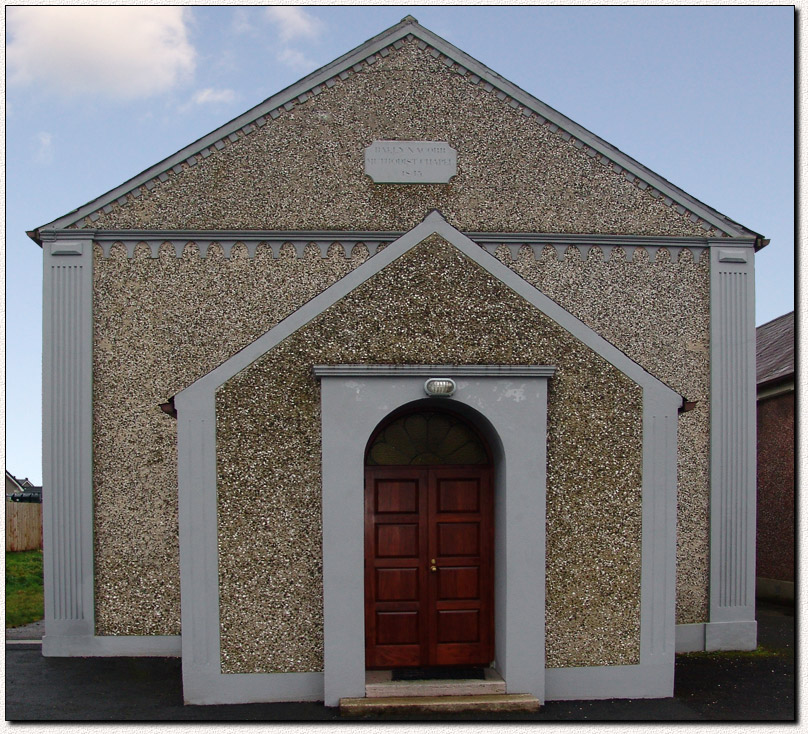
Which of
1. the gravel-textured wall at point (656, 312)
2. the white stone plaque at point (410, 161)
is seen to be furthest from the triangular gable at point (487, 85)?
the white stone plaque at point (410, 161)

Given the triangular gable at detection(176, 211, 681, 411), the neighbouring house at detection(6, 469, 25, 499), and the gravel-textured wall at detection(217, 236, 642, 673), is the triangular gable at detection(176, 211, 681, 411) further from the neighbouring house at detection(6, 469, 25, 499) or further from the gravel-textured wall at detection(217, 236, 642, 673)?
the neighbouring house at detection(6, 469, 25, 499)

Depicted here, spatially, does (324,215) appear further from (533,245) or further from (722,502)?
(722,502)

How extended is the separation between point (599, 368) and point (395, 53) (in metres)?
6.03

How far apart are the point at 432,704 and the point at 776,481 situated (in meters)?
11.7

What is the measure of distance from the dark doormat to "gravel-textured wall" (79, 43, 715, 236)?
19.3 feet

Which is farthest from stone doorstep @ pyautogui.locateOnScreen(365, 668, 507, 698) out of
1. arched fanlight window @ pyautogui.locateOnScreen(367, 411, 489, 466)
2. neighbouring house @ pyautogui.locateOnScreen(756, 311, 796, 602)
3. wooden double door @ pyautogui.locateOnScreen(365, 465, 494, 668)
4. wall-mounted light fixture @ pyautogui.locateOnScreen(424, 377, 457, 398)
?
neighbouring house @ pyautogui.locateOnScreen(756, 311, 796, 602)

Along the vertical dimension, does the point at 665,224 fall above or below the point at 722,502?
above

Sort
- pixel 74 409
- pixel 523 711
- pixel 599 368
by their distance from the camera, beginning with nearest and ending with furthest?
1. pixel 523 711
2. pixel 599 368
3. pixel 74 409

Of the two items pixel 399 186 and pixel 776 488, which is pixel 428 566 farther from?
pixel 776 488

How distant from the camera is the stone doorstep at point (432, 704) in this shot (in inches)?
262

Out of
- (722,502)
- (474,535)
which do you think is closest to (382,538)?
(474,535)

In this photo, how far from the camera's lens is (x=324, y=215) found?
10.1 metres

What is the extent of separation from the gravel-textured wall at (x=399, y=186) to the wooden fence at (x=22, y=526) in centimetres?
1490

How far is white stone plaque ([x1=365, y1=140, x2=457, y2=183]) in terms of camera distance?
10.2 metres
